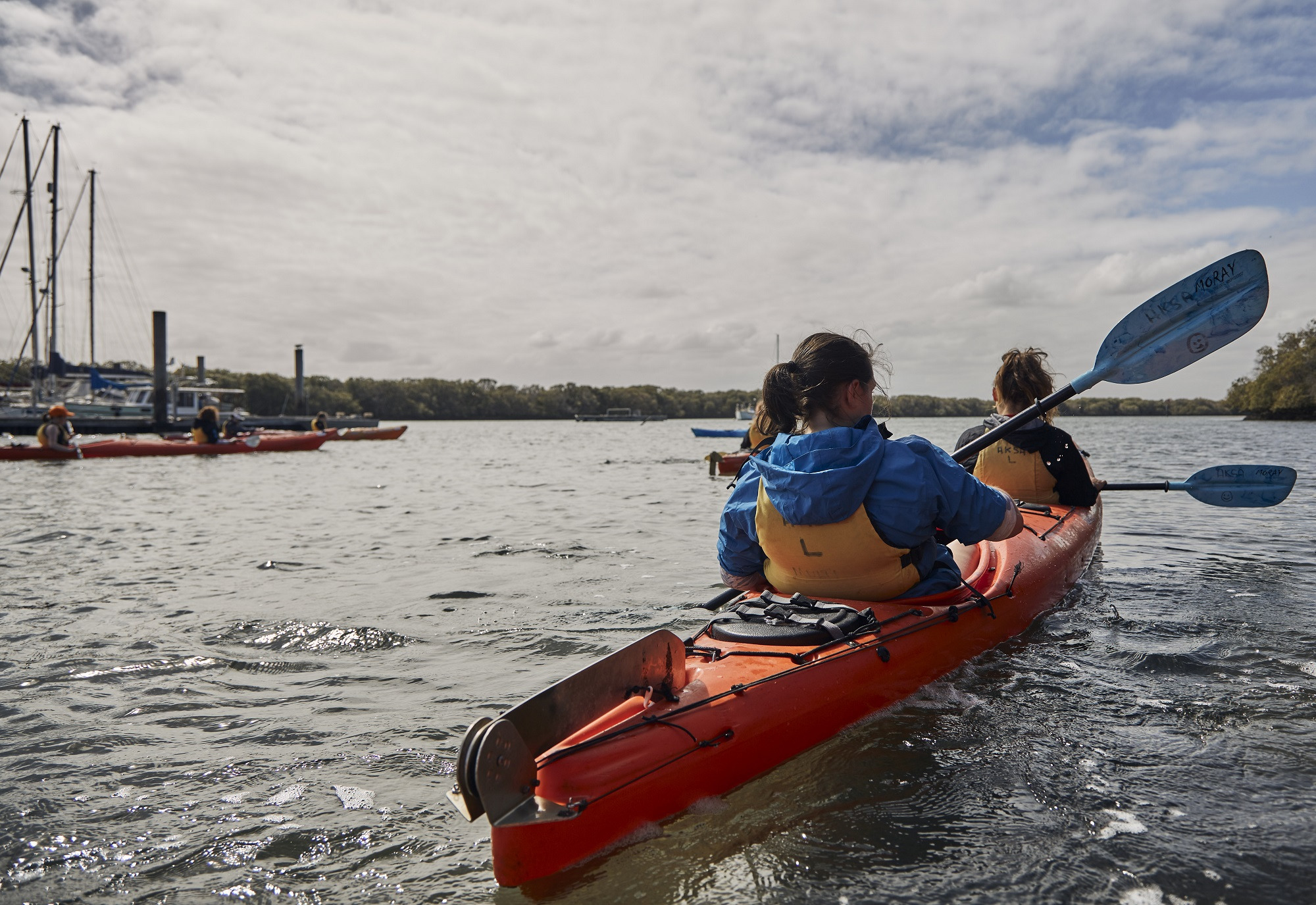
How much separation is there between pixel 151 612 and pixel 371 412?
84.8 meters

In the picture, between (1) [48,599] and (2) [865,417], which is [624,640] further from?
(1) [48,599]

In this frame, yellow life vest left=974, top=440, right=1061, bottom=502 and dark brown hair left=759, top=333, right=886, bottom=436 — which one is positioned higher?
dark brown hair left=759, top=333, right=886, bottom=436

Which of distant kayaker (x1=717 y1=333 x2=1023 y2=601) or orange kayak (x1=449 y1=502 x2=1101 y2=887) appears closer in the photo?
orange kayak (x1=449 y1=502 x2=1101 y2=887)

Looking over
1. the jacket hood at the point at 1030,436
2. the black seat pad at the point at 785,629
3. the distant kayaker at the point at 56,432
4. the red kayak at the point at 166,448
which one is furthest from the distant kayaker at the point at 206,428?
the black seat pad at the point at 785,629

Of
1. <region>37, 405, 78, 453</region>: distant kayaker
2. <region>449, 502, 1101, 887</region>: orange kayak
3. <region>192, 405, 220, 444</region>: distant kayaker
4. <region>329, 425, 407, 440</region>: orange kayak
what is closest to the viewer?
<region>449, 502, 1101, 887</region>: orange kayak

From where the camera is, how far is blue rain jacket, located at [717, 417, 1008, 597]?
9.88 feet

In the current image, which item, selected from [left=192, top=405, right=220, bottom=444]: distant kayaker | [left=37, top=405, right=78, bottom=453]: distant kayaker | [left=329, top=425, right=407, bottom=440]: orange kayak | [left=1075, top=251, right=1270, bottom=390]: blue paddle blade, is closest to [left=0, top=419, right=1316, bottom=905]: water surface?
[left=1075, top=251, right=1270, bottom=390]: blue paddle blade

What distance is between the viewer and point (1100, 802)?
262 cm

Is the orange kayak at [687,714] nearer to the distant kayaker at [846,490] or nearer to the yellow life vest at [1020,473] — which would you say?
the distant kayaker at [846,490]

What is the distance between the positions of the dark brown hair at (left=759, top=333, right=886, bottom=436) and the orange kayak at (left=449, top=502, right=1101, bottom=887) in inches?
30.7

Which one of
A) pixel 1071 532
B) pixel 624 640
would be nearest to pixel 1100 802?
pixel 624 640

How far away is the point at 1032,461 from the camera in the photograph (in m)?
6.10

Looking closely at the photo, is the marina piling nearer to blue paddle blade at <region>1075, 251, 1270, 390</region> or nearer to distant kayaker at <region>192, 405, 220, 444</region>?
distant kayaker at <region>192, 405, 220, 444</region>

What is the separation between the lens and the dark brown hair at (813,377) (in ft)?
10.2
